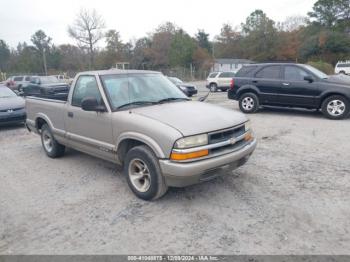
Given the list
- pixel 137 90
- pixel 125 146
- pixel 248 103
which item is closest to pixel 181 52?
pixel 248 103

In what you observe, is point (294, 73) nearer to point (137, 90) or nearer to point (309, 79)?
point (309, 79)

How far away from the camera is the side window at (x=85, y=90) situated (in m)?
4.72

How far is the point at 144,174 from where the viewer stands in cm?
404

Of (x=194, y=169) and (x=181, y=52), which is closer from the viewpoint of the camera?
(x=194, y=169)

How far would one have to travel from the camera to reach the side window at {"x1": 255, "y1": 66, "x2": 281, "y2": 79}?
9922mm

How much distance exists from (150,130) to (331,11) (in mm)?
69677

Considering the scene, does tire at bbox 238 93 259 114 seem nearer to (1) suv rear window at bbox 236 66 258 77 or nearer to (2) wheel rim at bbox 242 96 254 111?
(2) wheel rim at bbox 242 96 254 111

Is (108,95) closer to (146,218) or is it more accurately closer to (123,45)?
(146,218)

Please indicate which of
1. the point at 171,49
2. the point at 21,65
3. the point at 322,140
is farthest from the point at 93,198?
the point at 21,65

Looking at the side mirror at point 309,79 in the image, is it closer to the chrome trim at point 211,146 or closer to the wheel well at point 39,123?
the chrome trim at point 211,146

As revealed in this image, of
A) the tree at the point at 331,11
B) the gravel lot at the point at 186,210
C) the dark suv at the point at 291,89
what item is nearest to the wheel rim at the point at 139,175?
the gravel lot at the point at 186,210

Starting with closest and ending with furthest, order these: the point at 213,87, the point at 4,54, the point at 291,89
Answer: the point at 291,89 < the point at 213,87 < the point at 4,54

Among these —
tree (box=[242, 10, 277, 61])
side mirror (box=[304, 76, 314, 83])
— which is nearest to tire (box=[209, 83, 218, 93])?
side mirror (box=[304, 76, 314, 83])

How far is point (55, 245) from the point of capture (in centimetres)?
314
